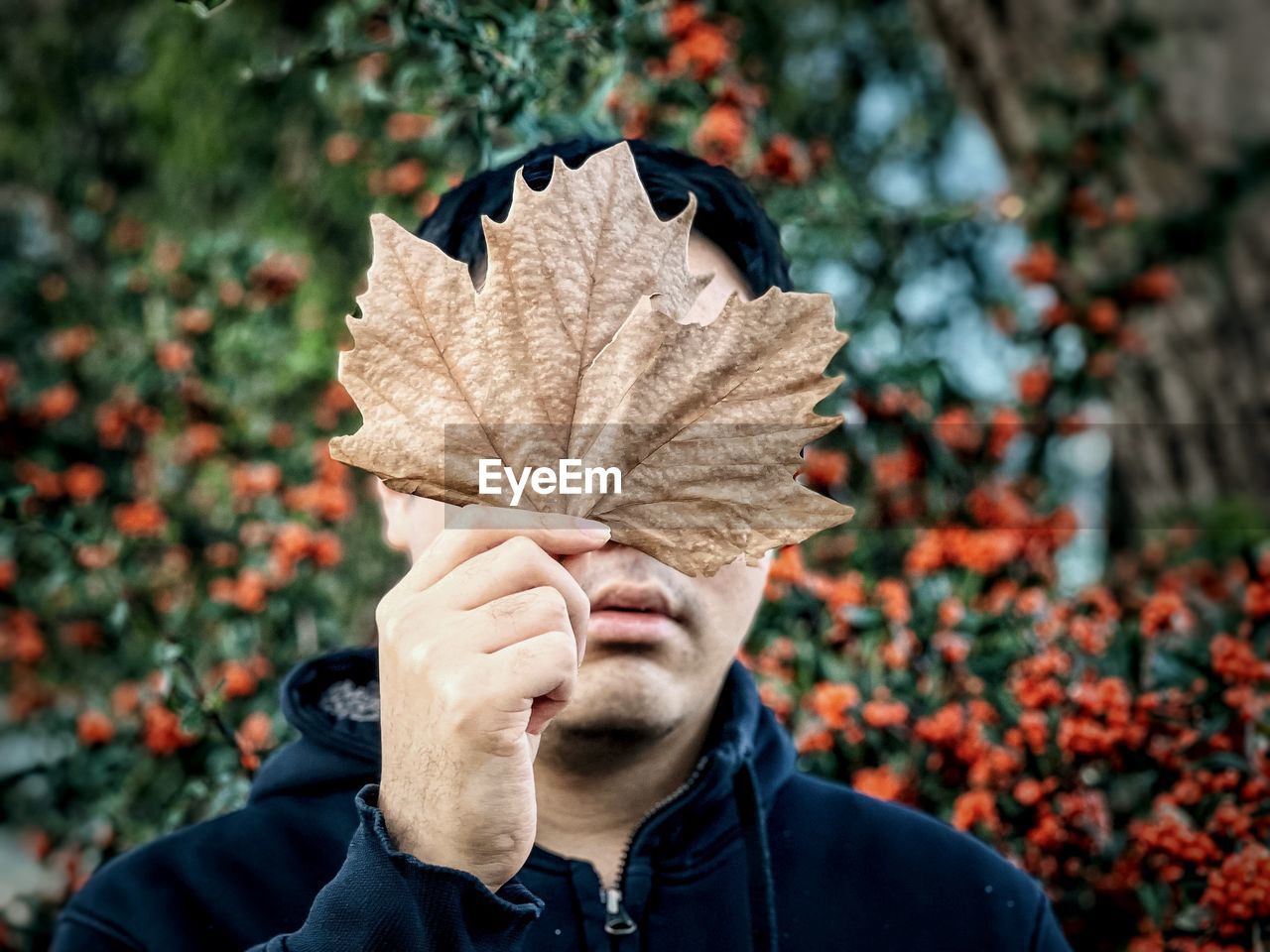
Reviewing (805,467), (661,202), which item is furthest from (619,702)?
(805,467)

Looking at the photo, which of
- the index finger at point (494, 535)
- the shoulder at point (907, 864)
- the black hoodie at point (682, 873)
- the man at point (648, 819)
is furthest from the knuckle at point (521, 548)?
the shoulder at point (907, 864)

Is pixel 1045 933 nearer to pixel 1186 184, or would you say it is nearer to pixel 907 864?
pixel 907 864

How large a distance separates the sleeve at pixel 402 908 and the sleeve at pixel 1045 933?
88cm

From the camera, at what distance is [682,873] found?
1.50m

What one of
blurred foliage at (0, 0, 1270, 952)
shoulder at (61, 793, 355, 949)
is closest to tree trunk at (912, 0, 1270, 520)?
blurred foliage at (0, 0, 1270, 952)

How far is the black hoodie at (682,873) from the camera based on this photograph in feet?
4.67

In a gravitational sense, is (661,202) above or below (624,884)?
above

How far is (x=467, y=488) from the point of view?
95 centimetres

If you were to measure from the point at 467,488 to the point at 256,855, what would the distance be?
0.81 m

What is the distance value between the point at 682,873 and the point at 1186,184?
307cm

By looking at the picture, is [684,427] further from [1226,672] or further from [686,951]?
[1226,672]

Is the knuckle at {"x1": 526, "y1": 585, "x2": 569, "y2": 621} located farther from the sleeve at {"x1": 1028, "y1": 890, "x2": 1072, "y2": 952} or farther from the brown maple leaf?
the sleeve at {"x1": 1028, "y1": 890, "x2": 1072, "y2": 952}

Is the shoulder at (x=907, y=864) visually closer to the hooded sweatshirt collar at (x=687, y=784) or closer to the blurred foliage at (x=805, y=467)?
the hooded sweatshirt collar at (x=687, y=784)

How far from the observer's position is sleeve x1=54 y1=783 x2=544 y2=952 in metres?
0.96
